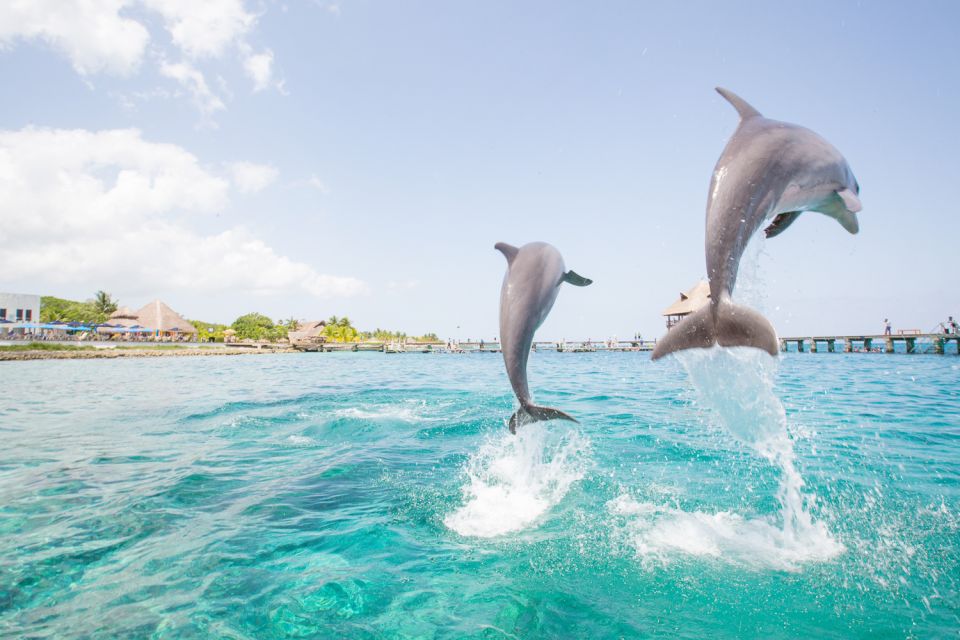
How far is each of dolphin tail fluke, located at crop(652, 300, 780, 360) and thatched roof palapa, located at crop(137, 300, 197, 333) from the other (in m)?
71.6

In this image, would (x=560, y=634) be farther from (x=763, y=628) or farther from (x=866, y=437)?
(x=866, y=437)

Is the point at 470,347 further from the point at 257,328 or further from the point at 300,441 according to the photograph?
the point at 300,441

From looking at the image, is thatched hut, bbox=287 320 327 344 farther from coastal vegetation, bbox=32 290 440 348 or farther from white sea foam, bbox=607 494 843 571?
white sea foam, bbox=607 494 843 571

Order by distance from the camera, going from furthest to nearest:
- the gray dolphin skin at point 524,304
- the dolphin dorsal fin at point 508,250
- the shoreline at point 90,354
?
the shoreline at point 90,354 → the dolphin dorsal fin at point 508,250 → the gray dolphin skin at point 524,304

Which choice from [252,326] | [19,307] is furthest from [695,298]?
[252,326]

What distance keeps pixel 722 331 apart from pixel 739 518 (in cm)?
259

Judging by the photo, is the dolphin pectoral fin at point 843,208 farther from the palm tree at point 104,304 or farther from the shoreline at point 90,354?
the palm tree at point 104,304

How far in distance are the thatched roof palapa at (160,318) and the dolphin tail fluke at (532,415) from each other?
69.8 m

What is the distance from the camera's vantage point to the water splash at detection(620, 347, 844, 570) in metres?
3.90

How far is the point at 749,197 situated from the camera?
10.7 feet

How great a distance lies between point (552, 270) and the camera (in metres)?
5.08

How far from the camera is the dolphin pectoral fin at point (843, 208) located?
3.69 meters

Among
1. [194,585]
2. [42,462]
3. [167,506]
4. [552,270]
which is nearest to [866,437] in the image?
[552,270]

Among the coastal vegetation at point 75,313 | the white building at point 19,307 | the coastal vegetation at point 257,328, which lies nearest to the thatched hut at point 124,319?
the coastal vegetation at point 75,313
